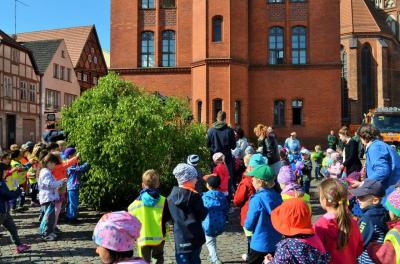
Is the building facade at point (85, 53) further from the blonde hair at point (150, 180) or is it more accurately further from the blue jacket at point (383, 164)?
the blue jacket at point (383, 164)

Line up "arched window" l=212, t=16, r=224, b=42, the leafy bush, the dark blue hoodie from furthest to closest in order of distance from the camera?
"arched window" l=212, t=16, r=224, b=42
the leafy bush
the dark blue hoodie

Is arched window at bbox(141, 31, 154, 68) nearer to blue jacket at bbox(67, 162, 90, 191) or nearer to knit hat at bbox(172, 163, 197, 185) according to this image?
blue jacket at bbox(67, 162, 90, 191)

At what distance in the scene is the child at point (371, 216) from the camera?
403 cm

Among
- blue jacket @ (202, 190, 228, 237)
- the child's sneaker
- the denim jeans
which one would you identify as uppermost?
blue jacket @ (202, 190, 228, 237)

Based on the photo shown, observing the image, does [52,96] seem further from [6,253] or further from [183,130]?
[6,253]

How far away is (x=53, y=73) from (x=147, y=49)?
19.2 m

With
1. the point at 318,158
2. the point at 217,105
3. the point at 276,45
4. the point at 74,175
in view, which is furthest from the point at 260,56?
the point at 74,175

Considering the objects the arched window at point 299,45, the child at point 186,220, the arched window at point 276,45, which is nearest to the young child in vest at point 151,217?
the child at point 186,220

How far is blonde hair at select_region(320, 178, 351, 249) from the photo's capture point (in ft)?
12.1

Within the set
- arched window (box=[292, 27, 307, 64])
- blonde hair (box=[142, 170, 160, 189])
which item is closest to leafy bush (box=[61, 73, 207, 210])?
blonde hair (box=[142, 170, 160, 189])

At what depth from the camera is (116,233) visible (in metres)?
2.56

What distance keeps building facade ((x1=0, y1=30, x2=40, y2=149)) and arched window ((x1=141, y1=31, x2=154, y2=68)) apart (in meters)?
13.7

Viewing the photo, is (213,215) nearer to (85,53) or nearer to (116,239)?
(116,239)

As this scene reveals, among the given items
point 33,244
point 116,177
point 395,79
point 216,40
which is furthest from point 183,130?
point 395,79
